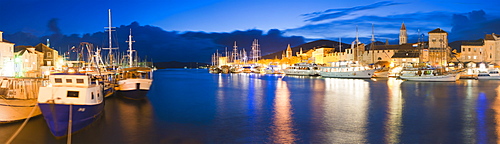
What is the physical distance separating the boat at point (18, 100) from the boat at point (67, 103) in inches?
89.2

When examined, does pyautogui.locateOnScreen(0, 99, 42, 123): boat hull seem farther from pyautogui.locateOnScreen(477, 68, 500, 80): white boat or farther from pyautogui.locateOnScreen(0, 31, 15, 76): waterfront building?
pyautogui.locateOnScreen(477, 68, 500, 80): white boat

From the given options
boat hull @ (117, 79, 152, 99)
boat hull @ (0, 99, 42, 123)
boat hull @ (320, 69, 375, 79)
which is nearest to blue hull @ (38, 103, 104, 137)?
boat hull @ (0, 99, 42, 123)

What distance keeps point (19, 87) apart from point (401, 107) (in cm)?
2384

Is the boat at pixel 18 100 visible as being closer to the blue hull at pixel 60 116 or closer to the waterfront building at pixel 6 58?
the blue hull at pixel 60 116

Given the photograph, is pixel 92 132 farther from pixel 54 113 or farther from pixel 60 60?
pixel 60 60

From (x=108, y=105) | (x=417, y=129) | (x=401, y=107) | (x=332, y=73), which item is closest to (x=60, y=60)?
(x=108, y=105)

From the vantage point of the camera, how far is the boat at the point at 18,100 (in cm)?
1583

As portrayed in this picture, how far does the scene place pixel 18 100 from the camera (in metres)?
16.4

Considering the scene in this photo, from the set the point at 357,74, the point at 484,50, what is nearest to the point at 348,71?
the point at 357,74

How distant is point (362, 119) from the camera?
19109 millimetres

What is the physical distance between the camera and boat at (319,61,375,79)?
225 feet

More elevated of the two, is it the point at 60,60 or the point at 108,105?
the point at 60,60

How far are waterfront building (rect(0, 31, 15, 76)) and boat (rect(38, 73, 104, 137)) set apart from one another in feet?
102

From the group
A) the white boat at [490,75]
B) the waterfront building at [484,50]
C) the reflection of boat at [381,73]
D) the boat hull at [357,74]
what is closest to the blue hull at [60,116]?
the boat hull at [357,74]
